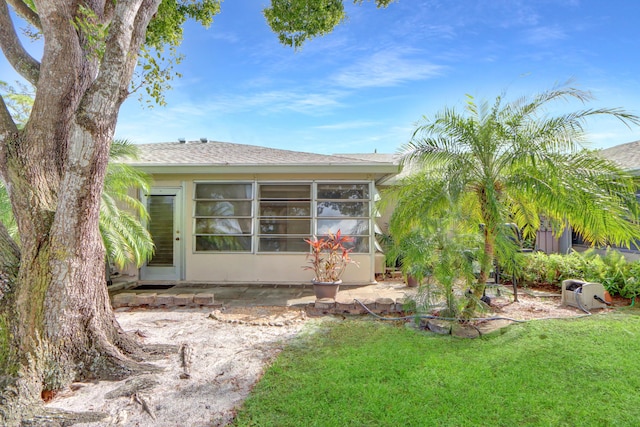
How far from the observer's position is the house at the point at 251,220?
9172mm

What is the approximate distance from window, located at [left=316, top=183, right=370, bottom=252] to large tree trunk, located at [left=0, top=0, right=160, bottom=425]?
5668 mm

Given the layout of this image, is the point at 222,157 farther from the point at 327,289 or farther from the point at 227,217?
the point at 327,289

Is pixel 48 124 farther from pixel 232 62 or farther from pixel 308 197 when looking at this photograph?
pixel 232 62

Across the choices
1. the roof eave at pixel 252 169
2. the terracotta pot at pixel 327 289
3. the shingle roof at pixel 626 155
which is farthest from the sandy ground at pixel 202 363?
the shingle roof at pixel 626 155

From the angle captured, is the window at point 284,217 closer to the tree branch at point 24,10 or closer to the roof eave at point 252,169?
the roof eave at point 252,169

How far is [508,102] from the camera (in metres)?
5.66

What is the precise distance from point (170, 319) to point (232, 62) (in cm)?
921

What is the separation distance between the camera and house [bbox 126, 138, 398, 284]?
30.1 feet

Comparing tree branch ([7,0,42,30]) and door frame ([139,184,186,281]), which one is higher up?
tree branch ([7,0,42,30])

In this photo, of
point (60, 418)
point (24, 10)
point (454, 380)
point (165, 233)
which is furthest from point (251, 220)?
point (454, 380)

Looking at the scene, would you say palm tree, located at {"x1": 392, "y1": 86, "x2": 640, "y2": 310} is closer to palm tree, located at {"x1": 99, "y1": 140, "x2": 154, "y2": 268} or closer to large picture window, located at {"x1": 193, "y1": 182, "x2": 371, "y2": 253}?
large picture window, located at {"x1": 193, "y1": 182, "x2": 371, "y2": 253}

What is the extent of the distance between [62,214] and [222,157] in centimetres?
631

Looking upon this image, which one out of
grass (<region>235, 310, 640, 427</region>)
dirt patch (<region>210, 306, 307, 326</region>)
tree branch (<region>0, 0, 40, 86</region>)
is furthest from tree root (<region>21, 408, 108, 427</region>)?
tree branch (<region>0, 0, 40, 86</region>)

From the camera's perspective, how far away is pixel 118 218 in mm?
7473
